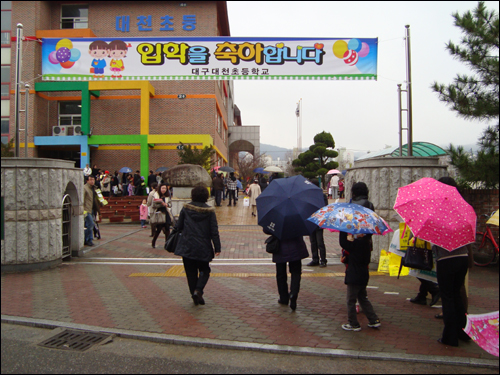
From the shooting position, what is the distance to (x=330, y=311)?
561 cm

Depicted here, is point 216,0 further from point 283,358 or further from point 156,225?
point 283,358

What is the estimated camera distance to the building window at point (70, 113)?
29.3 m

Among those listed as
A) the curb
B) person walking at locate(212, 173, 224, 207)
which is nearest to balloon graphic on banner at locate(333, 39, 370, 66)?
the curb

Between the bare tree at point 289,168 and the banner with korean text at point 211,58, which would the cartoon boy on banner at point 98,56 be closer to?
the banner with korean text at point 211,58

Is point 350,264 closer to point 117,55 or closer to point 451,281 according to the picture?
point 451,281

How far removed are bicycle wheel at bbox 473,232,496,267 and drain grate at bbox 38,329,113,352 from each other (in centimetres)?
710

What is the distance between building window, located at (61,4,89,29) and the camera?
29.7m

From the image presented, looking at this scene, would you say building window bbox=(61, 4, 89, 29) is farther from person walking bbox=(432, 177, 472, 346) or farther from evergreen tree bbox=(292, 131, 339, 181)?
person walking bbox=(432, 177, 472, 346)

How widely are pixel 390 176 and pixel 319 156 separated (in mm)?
26392

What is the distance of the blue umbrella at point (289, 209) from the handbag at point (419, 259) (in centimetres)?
125

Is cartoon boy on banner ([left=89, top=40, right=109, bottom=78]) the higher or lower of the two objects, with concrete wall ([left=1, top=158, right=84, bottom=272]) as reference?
higher

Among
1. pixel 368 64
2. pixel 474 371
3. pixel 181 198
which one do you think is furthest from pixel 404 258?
pixel 181 198

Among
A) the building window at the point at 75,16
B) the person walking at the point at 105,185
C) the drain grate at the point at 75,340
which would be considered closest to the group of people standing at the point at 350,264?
the drain grate at the point at 75,340

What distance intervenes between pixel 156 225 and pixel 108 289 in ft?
12.5
